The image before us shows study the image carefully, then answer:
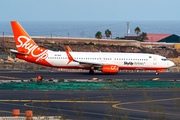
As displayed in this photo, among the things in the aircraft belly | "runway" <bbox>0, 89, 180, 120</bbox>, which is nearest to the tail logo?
the aircraft belly

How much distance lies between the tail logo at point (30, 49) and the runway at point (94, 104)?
727 inches

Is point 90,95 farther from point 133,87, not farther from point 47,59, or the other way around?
point 47,59

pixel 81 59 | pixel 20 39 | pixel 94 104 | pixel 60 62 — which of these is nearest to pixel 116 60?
pixel 81 59

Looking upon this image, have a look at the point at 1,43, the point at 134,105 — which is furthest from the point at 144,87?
the point at 1,43

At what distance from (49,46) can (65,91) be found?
69828 millimetres

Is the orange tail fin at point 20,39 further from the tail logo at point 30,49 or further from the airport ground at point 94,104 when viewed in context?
the airport ground at point 94,104

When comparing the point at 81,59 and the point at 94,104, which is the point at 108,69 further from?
the point at 94,104

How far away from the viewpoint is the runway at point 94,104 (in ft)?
66.8

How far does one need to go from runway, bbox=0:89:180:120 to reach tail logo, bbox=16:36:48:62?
18467 mm

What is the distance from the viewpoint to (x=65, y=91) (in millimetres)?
32156

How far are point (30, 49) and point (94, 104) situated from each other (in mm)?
27874

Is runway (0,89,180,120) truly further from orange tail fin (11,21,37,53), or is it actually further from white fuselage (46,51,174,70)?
orange tail fin (11,21,37,53)

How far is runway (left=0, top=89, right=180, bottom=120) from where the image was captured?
20.4m

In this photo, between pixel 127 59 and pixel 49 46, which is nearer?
pixel 127 59
